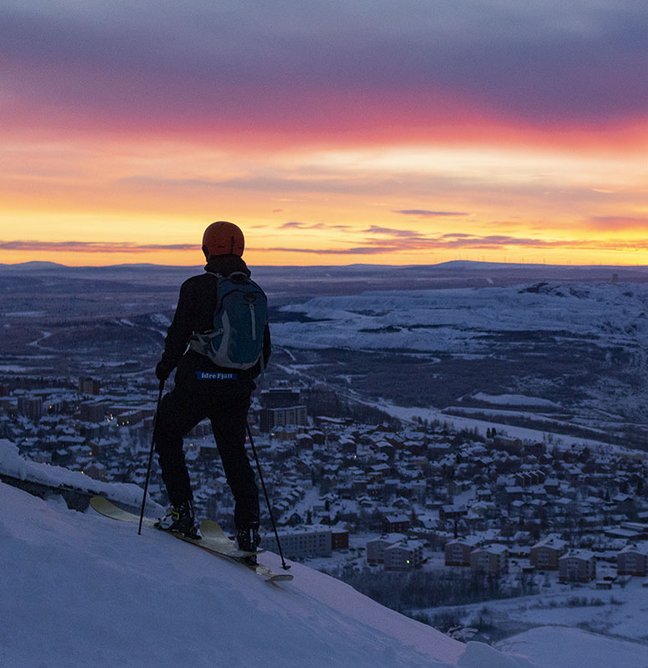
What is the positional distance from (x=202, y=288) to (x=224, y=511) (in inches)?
506

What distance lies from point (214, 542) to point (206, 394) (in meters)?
0.69

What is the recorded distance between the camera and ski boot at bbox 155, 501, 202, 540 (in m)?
4.11

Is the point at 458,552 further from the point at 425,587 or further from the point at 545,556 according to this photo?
the point at 425,587

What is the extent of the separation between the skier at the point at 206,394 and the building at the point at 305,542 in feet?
36.8

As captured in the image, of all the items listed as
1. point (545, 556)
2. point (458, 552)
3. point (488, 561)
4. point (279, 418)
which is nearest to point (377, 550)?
point (458, 552)

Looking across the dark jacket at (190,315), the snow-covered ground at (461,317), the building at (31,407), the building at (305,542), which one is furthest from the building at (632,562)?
the snow-covered ground at (461,317)

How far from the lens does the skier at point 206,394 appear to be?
377cm

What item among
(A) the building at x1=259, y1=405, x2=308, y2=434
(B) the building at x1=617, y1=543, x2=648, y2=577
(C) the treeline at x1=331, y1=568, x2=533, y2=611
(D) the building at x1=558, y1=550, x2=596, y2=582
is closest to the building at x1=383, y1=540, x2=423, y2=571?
(C) the treeline at x1=331, y1=568, x2=533, y2=611

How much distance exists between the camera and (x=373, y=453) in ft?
93.0

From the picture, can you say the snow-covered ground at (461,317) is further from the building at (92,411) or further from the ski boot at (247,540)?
the ski boot at (247,540)

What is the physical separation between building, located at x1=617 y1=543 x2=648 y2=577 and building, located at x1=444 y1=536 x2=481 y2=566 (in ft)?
7.92

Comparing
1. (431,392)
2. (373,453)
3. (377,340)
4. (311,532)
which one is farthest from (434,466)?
(377,340)

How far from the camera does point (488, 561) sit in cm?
1584

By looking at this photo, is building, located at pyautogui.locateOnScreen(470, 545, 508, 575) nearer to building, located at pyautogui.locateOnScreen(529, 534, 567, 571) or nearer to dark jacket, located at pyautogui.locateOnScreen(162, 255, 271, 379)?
building, located at pyautogui.locateOnScreen(529, 534, 567, 571)
